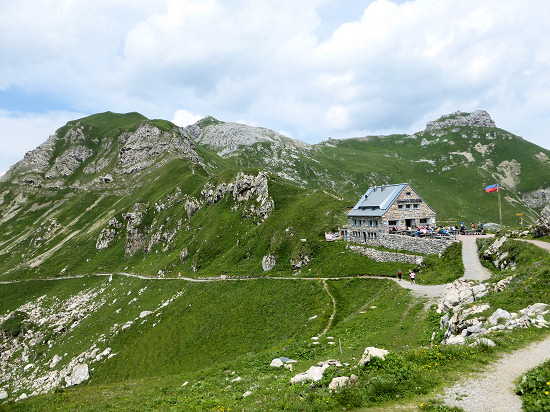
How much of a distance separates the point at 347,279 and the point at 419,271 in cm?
1226

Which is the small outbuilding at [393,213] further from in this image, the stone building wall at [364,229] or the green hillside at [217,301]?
the green hillside at [217,301]

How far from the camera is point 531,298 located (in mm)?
22391

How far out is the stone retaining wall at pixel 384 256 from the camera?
5111 centimetres

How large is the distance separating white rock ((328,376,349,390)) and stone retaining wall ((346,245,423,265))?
38.3 m

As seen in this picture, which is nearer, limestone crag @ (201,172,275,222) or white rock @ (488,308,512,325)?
white rock @ (488,308,512,325)

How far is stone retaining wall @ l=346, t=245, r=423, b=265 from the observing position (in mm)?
51106

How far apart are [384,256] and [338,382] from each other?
43429 mm

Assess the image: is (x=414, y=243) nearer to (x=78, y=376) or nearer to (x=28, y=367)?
(x=78, y=376)

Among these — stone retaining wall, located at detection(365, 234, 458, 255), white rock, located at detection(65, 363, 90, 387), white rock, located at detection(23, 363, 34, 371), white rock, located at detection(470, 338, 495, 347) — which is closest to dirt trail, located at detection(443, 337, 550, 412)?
white rock, located at detection(470, 338, 495, 347)

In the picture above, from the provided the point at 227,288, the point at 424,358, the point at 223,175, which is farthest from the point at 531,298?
the point at 223,175

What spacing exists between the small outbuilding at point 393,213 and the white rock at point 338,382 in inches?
1808

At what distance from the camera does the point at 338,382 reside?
1560 cm

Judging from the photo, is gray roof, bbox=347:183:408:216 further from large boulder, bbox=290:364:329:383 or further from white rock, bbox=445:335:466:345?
large boulder, bbox=290:364:329:383

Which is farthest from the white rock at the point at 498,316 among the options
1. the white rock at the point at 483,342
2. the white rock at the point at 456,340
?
the white rock at the point at 483,342
